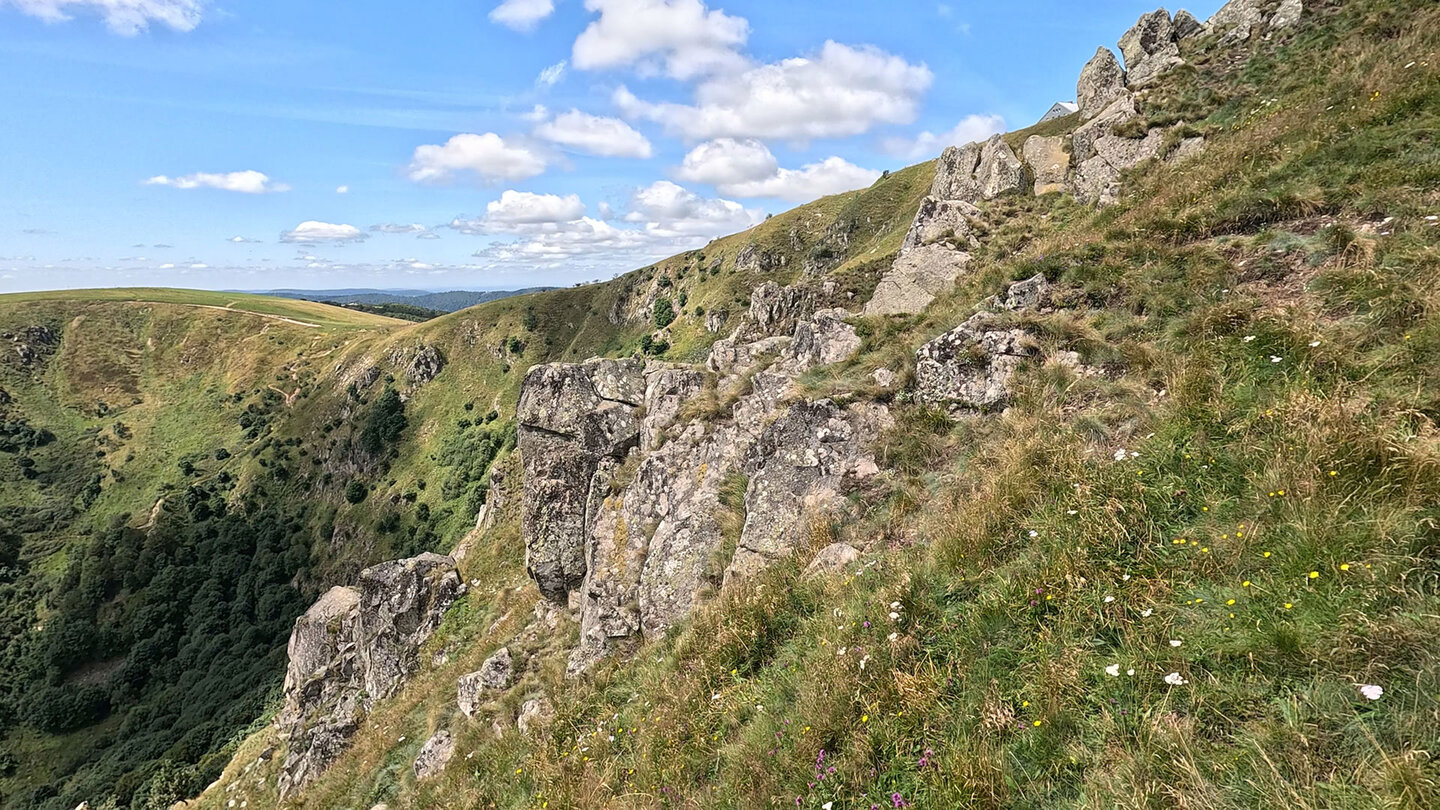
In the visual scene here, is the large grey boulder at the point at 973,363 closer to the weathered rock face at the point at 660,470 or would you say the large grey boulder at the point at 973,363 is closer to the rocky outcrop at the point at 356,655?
the weathered rock face at the point at 660,470

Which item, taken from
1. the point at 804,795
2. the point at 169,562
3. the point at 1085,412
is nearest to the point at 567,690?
the point at 804,795

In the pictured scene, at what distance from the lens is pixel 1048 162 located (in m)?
29.6

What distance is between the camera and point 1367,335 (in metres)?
6.53

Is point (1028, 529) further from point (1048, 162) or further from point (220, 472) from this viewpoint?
point (220, 472)

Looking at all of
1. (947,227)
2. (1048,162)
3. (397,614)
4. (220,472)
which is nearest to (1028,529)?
(947,227)

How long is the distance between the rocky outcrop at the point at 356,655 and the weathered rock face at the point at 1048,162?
109ft

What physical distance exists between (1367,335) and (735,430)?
35.0ft

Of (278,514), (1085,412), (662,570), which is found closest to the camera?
(1085,412)

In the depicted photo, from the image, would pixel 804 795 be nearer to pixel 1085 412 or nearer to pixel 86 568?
pixel 1085 412

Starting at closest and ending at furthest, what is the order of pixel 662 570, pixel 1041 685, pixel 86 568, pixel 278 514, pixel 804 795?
pixel 1041 685 < pixel 804 795 < pixel 662 570 < pixel 86 568 < pixel 278 514

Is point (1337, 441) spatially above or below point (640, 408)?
above

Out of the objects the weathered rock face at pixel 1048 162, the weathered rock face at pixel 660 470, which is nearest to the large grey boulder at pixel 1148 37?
the weathered rock face at pixel 1048 162

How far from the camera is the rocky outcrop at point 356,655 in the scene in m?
21.0

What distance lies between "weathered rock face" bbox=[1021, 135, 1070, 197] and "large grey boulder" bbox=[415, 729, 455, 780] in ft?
103
